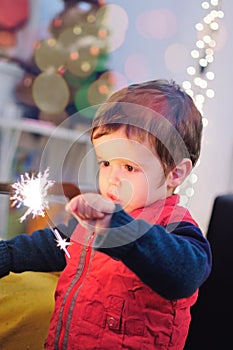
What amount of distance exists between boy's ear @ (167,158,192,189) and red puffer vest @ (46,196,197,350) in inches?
0.8

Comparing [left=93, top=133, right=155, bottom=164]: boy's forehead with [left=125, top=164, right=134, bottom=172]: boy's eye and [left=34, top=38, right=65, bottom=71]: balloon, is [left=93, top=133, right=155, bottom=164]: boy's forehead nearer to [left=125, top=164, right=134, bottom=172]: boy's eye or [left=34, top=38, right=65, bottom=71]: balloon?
[left=125, top=164, right=134, bottom=172]: boy's eye

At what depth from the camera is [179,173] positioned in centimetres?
49

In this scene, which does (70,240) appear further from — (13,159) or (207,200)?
(13,159)

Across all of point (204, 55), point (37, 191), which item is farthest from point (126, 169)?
point (204, 55)

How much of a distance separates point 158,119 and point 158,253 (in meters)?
0.12

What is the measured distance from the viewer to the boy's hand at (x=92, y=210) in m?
0.36

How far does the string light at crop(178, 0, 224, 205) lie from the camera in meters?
0.95

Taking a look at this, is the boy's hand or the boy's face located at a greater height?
the boy's face

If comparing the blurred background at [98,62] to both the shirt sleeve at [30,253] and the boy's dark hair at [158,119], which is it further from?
the boy's dark hair at [158,119]

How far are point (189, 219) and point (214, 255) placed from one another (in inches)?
11.3

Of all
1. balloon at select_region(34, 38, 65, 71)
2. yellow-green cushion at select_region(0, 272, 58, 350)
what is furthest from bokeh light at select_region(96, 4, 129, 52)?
yellow-green cushion at select_region(0, 272, 58, 350)

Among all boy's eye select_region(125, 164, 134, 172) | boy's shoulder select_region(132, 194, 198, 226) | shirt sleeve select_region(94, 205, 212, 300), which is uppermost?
boy's eye select_region(125, 164, 134, 172)

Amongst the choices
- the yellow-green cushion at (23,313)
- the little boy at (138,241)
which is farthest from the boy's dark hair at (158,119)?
the yellow-green cushion at (23,313)

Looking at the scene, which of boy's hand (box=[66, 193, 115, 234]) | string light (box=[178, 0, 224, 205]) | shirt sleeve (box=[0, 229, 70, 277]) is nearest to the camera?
boy's hand (box=[66, 193, 115, 234])
